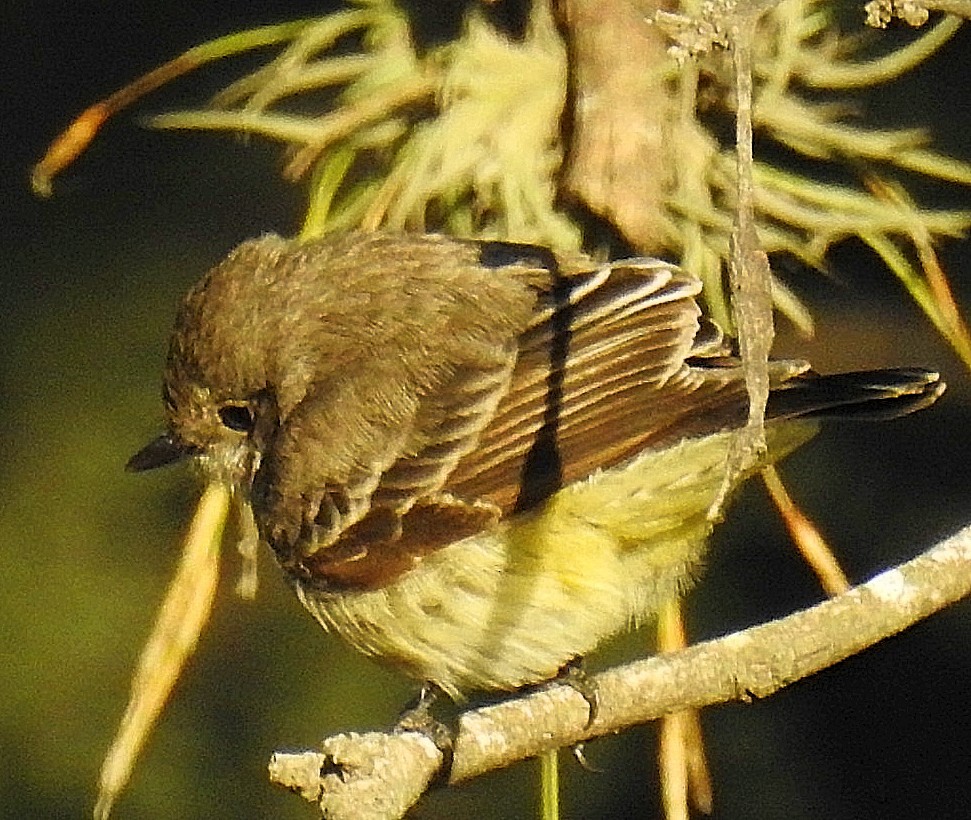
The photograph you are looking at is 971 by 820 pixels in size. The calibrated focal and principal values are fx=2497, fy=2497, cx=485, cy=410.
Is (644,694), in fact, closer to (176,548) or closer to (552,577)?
(552,577)

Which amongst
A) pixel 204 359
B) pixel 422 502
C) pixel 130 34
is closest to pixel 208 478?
pixel 204 359

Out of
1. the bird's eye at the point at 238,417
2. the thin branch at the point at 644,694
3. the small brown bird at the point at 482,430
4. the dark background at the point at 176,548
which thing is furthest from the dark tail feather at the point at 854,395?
the bird's eye at the point at 238,417

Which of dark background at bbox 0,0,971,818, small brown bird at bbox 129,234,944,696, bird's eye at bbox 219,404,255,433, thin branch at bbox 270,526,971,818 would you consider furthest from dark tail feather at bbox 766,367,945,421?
bird's eye at bbox 219,404,255,433

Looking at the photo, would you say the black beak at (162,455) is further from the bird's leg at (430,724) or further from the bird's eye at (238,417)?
the bird's leg at (430,724)

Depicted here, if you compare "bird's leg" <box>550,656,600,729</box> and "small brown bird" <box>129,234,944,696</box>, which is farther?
"small brown bird" <box>129,234,944,696</box>

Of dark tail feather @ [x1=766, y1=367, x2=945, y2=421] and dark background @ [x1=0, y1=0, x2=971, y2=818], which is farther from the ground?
dark tail feather @ [x1=766, y1=367, x2=945, y2=421]

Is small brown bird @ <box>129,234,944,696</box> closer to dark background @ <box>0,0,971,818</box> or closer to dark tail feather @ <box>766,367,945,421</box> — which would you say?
dark tail feather @ <box>766,367,945,421</box>

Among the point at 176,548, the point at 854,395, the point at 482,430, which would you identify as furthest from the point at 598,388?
the point at 176,548
